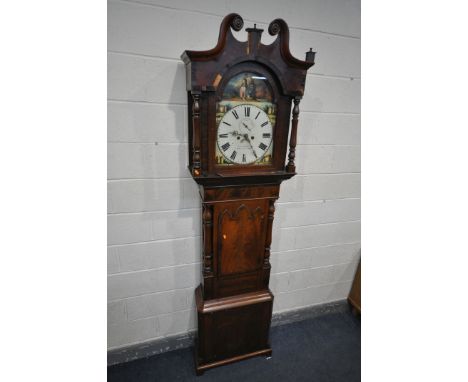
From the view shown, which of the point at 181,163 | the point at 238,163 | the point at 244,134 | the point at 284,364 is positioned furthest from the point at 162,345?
the point at 244,134

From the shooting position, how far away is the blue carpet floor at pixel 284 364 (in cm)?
165

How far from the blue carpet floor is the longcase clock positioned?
0.11m

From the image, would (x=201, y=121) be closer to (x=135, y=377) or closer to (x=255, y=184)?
(x=255, y=184)

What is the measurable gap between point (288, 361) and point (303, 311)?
0.44 meters

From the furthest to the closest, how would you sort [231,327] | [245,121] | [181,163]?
1. [231,327]
2. [181,163]
3. [245,121]

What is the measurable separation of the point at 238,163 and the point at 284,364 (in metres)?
1.42

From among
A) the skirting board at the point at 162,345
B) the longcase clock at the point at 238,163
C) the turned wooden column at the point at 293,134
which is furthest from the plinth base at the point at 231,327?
the turned wooden column at the point at 293,134

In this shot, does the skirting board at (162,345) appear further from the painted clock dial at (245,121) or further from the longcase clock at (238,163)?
the painted clock dial at (245,121)

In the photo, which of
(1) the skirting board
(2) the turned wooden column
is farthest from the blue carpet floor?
(2) the turned wooden column

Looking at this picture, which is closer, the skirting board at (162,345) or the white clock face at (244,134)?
the white clock face at (244,134)

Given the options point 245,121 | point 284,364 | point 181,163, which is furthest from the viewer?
point 284,364

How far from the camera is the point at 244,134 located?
125 centimetres

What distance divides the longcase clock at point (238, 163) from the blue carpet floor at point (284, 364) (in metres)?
0.11

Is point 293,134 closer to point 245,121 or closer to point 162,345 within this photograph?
point 245,121
